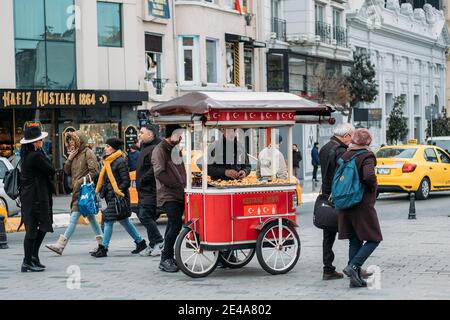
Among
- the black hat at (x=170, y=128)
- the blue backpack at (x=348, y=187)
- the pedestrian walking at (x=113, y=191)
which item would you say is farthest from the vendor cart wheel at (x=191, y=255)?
the pedestrian walking at (x=113, y=191)

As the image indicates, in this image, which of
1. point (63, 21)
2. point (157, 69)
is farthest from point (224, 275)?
point (157, 69)

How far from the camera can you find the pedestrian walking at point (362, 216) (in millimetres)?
10383

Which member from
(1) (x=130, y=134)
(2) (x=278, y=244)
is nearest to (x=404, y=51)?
(1) (x=130, y=134)

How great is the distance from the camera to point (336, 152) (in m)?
11.2

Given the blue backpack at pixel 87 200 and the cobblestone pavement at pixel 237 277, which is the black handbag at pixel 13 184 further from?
the blue backpack at pixel 87 200

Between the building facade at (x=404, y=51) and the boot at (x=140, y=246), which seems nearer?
the boot at (x=140, y=246)

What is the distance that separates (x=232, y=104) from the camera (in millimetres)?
11453

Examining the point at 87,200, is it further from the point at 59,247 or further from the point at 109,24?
the point at 109,24

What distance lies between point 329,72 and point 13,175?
115 feet

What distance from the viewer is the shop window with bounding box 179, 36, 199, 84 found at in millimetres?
36438

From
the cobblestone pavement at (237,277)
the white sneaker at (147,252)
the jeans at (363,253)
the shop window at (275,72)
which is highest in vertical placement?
the shop window at (275,72)

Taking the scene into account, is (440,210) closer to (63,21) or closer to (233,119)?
(233,119)

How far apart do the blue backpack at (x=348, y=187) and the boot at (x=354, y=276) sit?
2.21 feet

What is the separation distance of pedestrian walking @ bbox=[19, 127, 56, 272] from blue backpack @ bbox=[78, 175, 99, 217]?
1.51 meters
